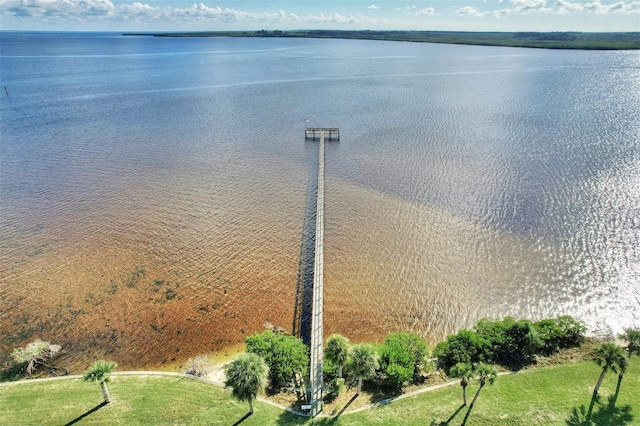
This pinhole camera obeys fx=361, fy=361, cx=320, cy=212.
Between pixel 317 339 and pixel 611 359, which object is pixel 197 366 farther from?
pixel 611 359

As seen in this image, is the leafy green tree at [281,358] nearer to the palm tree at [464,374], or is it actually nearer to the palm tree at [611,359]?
the palm tree at [464,374]

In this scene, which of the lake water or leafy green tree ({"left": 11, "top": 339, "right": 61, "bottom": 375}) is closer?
leafy green tree ({"left": 11, "top": 339, "right": 61, "bottom": 375})

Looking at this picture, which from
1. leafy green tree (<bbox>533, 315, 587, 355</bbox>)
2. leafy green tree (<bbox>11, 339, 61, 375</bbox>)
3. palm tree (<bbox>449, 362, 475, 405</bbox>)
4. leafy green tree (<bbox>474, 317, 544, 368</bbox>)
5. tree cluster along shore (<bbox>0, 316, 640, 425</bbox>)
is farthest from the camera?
leafy green tree (<bbox>533, 315, 587, 355</bbox>)

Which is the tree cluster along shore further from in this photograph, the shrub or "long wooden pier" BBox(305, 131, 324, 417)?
"long wooden pier" BBox(305, 131, 324, 417)

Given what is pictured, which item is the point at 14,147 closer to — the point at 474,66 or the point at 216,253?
the point at 216,253

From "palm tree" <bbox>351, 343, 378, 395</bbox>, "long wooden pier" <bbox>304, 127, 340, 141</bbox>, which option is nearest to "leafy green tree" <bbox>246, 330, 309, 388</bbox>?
"palm tree" <bbox>351, 343, 378, 395</bbox>

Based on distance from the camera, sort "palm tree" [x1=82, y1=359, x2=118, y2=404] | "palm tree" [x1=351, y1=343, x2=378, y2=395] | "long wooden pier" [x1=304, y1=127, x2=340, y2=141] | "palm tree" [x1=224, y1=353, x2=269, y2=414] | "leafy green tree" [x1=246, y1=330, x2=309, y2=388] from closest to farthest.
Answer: "palm tree" [x1=224, y1=353, x2=269, y2=414] < "palm tree" [x1=82, y1=359, x2=118, y2=404] < "palm tree" [x1=351, y1=343, x2=378, y2=395] < "leafy green tree" [x1=246, y1=330, x2=309, y2=388] < "long wooden pier" [x1=304, y1=127, x2=340, y2=141]
